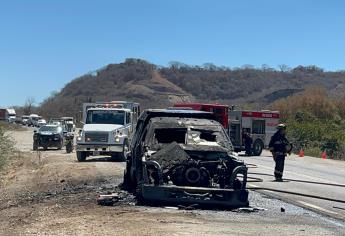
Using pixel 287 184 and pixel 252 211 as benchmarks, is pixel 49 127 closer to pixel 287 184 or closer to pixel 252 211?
pixel 287 184

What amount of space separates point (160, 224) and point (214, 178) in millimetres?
3274

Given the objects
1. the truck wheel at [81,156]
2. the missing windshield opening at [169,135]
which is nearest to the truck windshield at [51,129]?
the truck wheel at [81,156]

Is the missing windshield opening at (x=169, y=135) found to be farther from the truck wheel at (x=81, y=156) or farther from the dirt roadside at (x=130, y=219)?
the truck wheel at (x=81, y=156)

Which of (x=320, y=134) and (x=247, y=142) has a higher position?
(x=320, y=134)

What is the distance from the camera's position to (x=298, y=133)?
5284cm

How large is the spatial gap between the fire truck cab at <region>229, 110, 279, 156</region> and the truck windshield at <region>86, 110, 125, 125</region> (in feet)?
35.6

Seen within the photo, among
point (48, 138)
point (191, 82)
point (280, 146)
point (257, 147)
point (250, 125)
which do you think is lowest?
point (48, 138)

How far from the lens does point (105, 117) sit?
29.8 metres

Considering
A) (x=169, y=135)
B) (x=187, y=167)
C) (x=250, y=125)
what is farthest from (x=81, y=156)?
(x=187, y=167)

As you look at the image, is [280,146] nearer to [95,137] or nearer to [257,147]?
[95,137]

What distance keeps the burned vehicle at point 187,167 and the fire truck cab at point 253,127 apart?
2454 cm

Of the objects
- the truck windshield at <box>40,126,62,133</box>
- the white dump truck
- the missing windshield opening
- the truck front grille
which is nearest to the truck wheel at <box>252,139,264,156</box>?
the white dump truck

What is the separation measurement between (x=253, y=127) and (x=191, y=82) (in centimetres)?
12525

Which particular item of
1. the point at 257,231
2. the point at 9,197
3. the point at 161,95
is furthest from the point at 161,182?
the point at 161,95
